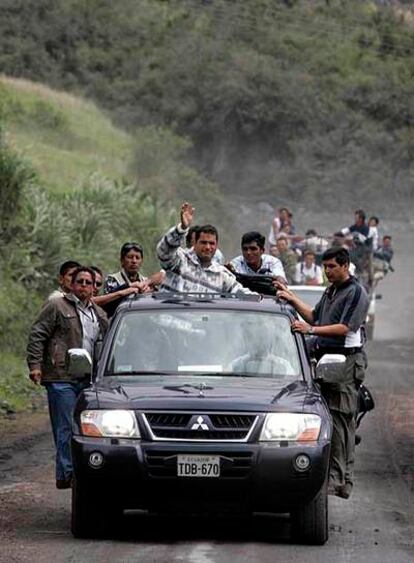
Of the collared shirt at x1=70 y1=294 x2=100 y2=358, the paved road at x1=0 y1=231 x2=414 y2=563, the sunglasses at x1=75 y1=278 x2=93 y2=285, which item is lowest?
the paved road at x1=0 y1=231 x2=414 y2=563

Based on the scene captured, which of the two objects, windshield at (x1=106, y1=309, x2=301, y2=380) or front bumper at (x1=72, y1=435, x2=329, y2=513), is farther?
windshield at (x1=106, y1=309, x2=301, y2=380)

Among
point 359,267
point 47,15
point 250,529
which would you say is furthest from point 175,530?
point 47,15

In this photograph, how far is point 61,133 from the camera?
58.1 meters

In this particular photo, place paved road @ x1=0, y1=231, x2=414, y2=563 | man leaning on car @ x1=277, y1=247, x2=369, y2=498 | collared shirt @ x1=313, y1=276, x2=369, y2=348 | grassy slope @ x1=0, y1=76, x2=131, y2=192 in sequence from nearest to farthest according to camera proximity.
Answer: paved road @ x1=0, y1=231, x2=414, y2=563
man leaning on car @ x1=277, y1=247, x2=369, y2=498
collared shirt @ x1=313, y1=276, x2=369, y2=348
grassy slope @ x1=0, y1=76, x2=131, y2=192

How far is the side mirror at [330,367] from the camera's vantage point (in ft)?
34.5

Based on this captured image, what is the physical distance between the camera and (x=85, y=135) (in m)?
59.6

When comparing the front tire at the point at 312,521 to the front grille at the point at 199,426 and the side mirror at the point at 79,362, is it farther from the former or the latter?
the side mirror at the point at 79,362

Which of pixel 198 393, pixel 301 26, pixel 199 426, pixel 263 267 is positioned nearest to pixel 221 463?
pixel 199 426

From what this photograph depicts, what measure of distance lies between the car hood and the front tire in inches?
26.0

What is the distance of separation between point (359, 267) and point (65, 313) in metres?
19.5

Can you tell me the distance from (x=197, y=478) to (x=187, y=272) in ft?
11.1

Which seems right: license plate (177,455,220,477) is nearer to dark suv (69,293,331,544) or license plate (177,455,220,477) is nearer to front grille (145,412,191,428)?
dark suv (69,293,331,544)

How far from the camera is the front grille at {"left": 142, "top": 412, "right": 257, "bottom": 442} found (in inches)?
381

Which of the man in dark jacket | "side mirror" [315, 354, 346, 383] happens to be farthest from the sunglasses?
"side mirror" [315, 354, 346, 383]
